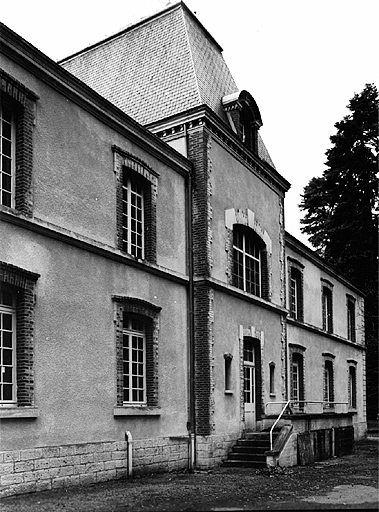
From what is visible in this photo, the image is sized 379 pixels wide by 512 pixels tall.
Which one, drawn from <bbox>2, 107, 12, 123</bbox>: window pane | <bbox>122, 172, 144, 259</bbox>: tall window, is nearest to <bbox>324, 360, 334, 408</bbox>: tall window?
<bbox>122, 172, 144, 259</bbox>: tall window

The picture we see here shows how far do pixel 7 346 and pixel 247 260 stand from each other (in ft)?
31.9

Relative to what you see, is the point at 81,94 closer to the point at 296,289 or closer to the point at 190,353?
the point at 190,353

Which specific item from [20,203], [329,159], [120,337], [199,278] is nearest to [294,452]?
[199,278]

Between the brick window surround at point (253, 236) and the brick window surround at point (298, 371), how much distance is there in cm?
400

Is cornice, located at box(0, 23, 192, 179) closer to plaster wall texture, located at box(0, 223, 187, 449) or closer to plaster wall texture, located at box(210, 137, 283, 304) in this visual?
plaster wall texture, located at box(210, 137, 283, 304)

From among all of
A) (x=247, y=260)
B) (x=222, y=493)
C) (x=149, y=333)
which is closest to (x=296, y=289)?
(x=247, y=260)

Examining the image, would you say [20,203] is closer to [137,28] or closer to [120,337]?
[120,337]

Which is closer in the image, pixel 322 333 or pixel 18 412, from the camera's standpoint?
pixel 18 412

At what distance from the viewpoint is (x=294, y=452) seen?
16766 millimetres

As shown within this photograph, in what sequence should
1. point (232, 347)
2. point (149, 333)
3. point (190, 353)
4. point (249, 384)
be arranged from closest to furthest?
point (149, 333) → point (190, 353) → point (232, 347) → point (249, 384)

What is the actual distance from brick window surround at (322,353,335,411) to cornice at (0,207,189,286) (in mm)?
12332

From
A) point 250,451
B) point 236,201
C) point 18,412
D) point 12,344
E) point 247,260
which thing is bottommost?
point 250,451

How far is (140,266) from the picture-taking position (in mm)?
14711

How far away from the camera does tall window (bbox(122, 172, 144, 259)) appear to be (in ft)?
48.7
